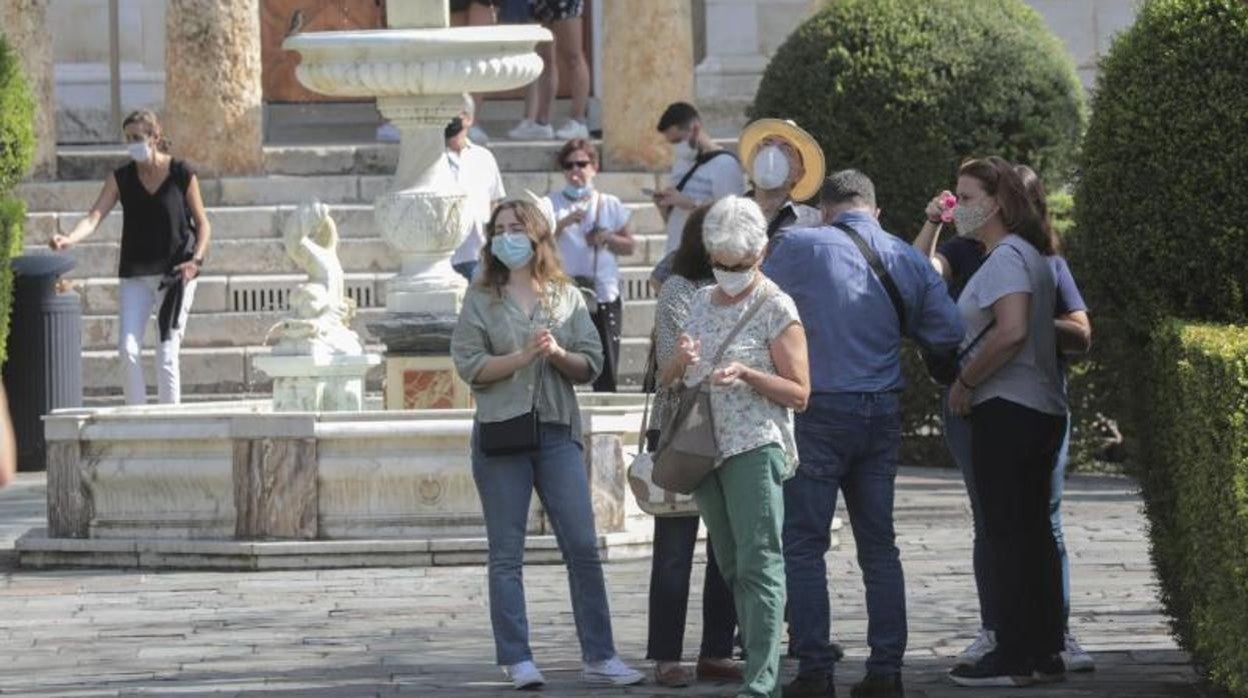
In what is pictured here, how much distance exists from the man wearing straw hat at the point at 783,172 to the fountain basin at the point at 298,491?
248 cm

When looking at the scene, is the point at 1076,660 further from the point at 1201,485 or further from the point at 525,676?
the point at 525,676

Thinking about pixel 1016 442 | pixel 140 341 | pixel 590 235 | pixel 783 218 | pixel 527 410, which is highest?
pixel 590 235

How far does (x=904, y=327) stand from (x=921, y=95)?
7521 mm

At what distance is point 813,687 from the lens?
31.4 ft

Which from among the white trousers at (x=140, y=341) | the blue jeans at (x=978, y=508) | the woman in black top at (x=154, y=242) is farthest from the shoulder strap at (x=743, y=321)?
the white trousers at (x=140, y=341)

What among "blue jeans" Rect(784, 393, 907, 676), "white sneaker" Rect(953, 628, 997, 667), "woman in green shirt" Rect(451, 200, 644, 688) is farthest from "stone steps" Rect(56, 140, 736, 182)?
"blue jeans" Rect(784, 393, 907, 676)

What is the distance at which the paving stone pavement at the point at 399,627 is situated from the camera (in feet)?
33.0

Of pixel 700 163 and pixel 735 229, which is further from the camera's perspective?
pixel 700 163

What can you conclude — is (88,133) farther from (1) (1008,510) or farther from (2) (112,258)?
(1) (1008,510)

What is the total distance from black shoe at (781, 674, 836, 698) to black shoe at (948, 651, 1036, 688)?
568mm

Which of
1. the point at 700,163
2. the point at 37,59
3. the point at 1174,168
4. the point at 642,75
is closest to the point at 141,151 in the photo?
the point at 700,163

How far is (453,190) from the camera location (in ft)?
49.0

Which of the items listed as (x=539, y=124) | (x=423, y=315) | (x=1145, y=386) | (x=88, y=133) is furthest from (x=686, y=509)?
(x=88, y=133)

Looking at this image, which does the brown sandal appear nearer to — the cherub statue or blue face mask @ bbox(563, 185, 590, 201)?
the cherub statue
